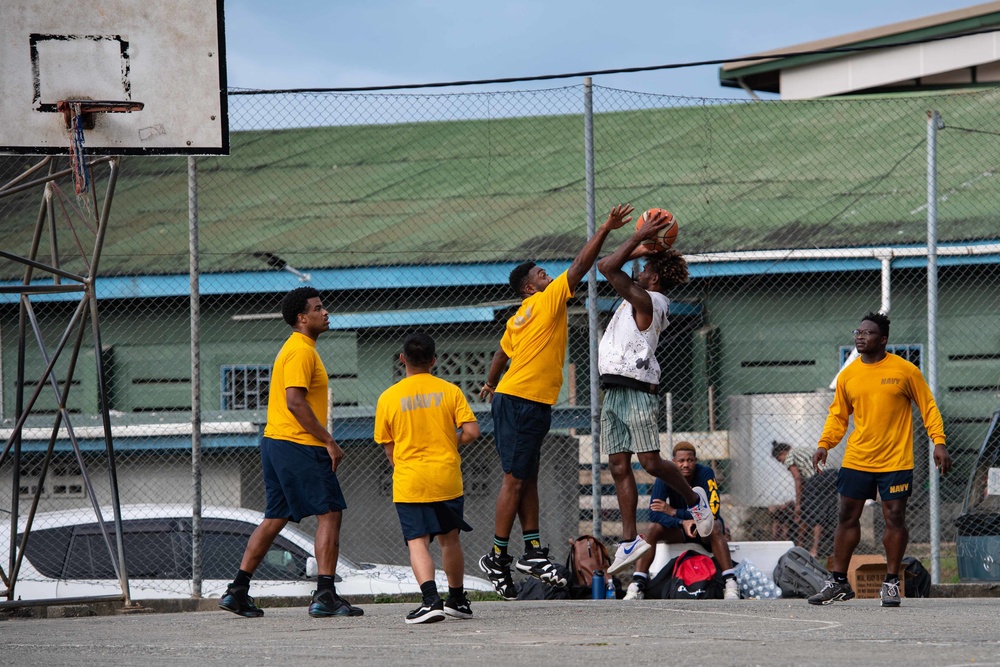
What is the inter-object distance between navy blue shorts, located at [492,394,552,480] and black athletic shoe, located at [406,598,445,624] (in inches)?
48.0

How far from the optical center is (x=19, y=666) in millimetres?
6129

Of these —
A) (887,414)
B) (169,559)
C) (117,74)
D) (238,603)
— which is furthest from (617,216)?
(169,559)

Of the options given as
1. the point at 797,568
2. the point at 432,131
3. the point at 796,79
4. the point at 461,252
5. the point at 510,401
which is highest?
the point at 796,79

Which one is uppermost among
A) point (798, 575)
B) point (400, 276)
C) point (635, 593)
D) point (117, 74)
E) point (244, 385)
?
point (117, 74)

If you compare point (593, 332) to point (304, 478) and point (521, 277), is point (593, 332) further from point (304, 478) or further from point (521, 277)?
point (304, 478)

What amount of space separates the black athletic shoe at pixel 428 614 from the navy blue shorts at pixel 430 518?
39 centimetres

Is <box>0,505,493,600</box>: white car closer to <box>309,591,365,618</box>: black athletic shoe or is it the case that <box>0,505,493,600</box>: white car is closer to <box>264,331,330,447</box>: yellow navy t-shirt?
<box>309,591,365,618</box>: black athletic shoe

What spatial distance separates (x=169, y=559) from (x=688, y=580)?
4338 mm

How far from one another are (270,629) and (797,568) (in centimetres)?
487

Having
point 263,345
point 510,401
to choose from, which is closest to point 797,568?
point 510,401

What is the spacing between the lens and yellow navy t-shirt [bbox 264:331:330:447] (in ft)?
27.4

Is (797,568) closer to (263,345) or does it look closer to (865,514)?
(865,514)

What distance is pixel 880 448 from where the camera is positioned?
876 cm

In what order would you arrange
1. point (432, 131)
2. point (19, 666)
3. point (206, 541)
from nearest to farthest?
point (19, 666) < point (206, 541) < point (432, 131)
